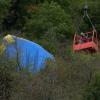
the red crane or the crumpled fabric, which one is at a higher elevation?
the red crane

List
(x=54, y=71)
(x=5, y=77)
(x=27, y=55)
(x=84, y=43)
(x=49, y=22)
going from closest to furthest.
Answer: (x=5, y=77) < (x=54, y=71) < (x=27, y=55) < (x=84, y=43) < (x=49, y=22)

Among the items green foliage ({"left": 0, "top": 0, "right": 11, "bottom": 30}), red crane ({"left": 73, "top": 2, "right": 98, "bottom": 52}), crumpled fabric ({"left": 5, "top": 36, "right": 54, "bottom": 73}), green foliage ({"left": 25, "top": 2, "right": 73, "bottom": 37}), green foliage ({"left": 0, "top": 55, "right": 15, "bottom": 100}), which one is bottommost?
green foliage ({"left": 0, "top": 55, "right": 15, "bottom": 100})

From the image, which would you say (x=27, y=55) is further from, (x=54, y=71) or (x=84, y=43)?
(x=84, y=43)

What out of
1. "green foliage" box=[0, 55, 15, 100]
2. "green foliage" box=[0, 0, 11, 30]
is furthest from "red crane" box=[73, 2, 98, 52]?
"green foliage" box=[0, 55, 15, 100]

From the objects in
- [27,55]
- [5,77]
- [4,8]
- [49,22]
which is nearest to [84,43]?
[49,22]

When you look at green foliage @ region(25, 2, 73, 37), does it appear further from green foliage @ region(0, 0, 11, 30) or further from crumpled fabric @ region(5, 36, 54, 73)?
crumpled fabric @ region(5, 36, 54, 73)

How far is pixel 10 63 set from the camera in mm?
12016

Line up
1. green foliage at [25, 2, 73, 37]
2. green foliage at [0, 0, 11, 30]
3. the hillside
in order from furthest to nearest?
green foliage at [0, 0, 11, 30] < green foliage at [25, 2, 73, 37] < the hillside

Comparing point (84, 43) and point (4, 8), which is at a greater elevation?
point (4, 8)

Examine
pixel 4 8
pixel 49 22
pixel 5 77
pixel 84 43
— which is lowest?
pixel 5 77

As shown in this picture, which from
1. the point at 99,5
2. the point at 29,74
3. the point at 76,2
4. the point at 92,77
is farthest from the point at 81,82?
the point at 76,2

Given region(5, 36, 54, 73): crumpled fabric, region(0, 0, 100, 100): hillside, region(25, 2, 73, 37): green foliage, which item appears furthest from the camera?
region(25, 2, 73, 37): green foliage

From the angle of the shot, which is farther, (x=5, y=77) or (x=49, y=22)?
(x=49, y=22)

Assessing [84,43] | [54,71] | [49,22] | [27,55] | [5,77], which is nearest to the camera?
[5,77]
